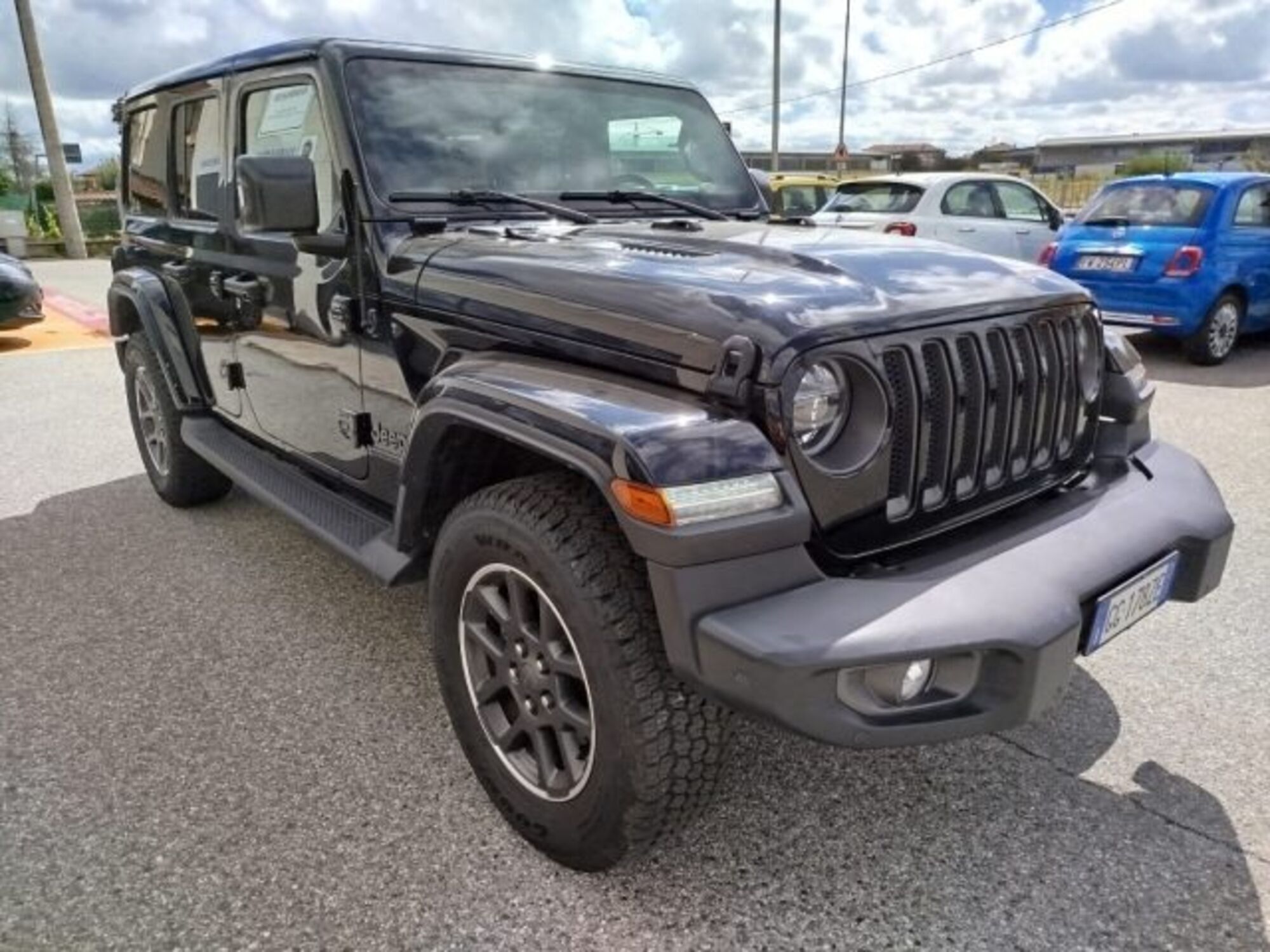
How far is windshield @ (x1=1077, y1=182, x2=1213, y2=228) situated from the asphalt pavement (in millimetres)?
5363

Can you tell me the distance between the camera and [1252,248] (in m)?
7.70

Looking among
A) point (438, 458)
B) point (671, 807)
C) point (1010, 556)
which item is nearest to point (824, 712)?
point (671, 807)

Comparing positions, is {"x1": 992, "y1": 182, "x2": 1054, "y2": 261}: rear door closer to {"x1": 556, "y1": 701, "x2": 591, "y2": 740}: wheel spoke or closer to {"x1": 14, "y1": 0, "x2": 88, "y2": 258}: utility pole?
{"x1": 556, "y1": 701, "x2": 591, "y2": 740}: wheel spoke

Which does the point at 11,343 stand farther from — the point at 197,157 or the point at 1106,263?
the point at 1106,263

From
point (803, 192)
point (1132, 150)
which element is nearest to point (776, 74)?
point (803, 192)

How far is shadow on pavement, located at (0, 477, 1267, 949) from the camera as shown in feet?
6.56

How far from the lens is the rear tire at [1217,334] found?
24.8 feet

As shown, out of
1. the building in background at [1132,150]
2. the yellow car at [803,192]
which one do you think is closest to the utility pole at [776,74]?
the yellow car at [803,192]

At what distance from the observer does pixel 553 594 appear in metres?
1.94

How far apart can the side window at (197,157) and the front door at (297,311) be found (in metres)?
0.28

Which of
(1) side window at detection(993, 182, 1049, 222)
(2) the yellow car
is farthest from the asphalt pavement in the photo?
(2) the yellow car

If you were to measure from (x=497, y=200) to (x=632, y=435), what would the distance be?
142 cm

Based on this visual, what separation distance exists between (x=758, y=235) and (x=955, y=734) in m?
1.47

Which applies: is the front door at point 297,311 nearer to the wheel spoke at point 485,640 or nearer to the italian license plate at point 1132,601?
the wheel spoke at point 485,640
